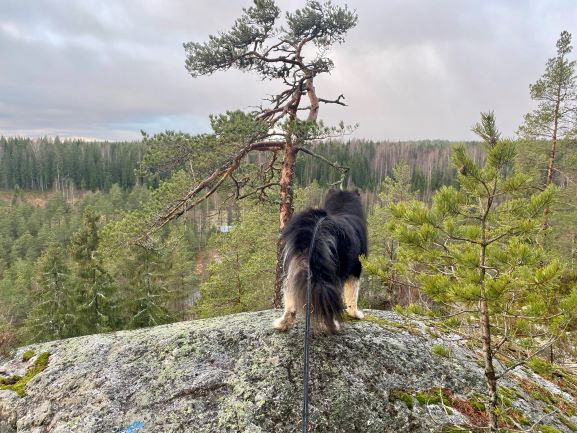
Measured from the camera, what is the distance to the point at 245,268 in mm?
16625

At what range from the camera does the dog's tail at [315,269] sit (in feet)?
12.3

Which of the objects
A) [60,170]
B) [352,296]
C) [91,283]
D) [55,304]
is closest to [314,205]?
[352,296]

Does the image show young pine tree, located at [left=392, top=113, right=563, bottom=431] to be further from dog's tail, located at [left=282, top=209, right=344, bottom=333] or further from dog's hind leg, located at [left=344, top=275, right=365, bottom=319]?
dog's hind leg, located at [left=344, top=275, right=365, bottom=319]

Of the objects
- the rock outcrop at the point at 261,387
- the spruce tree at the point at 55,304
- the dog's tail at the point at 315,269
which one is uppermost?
the dog's tail at the point at 315,269

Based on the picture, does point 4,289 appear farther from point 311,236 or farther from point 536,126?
point 536,126

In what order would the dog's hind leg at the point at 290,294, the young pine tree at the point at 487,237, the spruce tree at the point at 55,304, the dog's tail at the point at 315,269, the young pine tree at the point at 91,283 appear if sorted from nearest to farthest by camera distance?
the young pine tree at the point at 487,237 < the dog's tail at the point at 315,269 < the dog's hind leg at the point at 290,294 < the young pine tree at the point at 91,283 < the spruce tree at the point at 55,304

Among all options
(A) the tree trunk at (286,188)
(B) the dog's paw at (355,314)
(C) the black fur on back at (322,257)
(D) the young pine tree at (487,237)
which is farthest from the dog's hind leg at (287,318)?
(A) the tree trunk at (286,188)

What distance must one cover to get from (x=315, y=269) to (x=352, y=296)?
161 cm

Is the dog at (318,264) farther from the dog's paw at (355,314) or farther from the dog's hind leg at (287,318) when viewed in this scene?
the dog's paw at (355,314)

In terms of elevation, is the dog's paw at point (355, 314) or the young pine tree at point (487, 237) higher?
the young pine tree at point (487, 237)

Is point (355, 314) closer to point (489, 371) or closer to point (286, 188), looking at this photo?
point (489, 371)

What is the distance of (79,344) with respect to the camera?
4664 millimetres

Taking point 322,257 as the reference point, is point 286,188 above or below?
above

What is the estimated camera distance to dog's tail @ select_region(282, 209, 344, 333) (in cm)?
375
